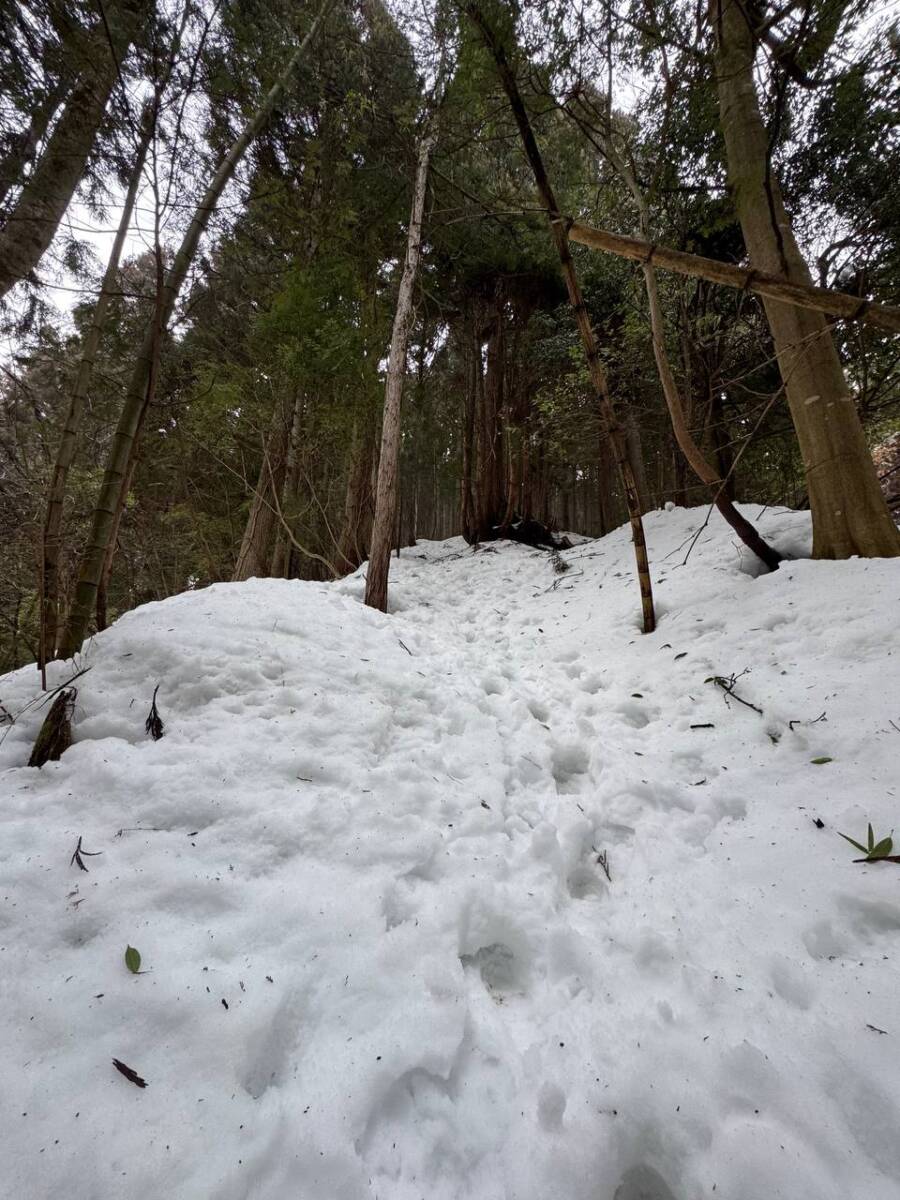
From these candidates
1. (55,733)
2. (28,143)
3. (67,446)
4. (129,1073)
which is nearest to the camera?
(129,1073)

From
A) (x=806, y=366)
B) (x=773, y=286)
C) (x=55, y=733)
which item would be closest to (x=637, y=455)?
(x=806, y=366)

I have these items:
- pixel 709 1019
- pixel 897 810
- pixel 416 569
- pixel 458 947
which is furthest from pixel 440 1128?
pixel 416 569

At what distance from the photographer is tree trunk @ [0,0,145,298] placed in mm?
3586

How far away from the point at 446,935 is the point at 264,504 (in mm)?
7737

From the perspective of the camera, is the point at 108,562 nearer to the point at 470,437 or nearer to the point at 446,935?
the point at 446,935

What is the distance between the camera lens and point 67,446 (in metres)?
2.39

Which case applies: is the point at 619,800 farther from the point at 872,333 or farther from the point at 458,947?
the point at 872,333

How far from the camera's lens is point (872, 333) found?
523 cm

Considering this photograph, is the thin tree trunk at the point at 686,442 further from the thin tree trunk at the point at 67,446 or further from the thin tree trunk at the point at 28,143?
the thin tree trunk at the point at 28,143

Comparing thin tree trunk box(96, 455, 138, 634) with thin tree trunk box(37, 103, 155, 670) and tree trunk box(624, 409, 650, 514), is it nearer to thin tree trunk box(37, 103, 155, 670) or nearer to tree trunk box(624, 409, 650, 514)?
thin tree trunk box(37, 103, 155, 670)

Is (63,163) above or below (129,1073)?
above

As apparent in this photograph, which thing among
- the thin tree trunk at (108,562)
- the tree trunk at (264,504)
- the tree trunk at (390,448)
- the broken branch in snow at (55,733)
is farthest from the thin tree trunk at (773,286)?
the tree trunk at (264,504)

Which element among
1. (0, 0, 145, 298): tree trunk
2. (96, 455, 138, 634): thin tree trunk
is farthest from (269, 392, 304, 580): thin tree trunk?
(96, 455, 138, 634): thin tree trunk

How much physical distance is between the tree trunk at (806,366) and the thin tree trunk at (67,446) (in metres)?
3.82
